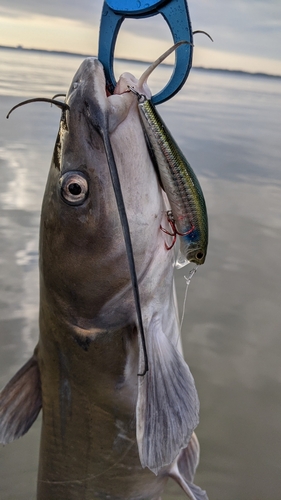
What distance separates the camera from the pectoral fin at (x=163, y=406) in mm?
1490

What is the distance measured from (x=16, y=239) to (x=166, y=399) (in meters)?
2.75

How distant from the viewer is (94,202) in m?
1.50

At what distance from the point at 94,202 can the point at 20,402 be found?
82cm

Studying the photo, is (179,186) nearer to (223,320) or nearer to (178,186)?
(178,186)

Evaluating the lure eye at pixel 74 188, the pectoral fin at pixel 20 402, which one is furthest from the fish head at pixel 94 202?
the pectoral fin at pixel 20 402

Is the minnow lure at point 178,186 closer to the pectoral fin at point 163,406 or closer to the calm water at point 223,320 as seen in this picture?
the pectoral fin at point 163,406

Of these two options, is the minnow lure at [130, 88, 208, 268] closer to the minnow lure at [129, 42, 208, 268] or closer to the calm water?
the minnow lure at [129, 42, 208, 268]

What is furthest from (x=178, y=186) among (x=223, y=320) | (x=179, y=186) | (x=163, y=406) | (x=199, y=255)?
(x=223, y=320)

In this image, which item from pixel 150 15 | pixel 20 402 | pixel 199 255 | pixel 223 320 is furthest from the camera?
pixel 223 320

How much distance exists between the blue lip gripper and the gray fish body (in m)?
0.10

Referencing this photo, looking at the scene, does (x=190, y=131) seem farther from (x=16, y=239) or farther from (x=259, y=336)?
(x=259, y=336)

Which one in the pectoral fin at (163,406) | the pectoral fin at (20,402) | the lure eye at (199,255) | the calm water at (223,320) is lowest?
the calm water at (223,320)

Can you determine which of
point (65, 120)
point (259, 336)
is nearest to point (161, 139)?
point (65, 120)

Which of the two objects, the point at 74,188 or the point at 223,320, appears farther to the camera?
the point at 223,320
